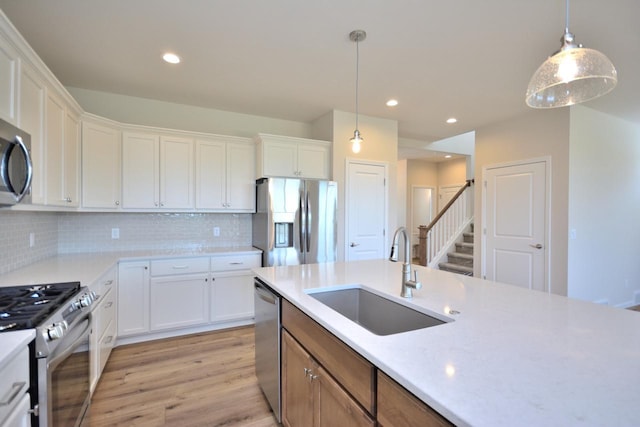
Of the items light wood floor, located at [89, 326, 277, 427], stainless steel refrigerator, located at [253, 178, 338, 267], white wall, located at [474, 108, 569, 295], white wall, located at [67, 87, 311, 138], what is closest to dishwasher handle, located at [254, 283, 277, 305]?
light wood floor, located at [89, 326, 277, 427]

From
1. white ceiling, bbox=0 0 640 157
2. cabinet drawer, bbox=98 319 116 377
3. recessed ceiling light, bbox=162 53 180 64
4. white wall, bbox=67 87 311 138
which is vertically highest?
white ceiling, bbox=0 0 640 157

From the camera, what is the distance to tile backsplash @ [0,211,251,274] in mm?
2342

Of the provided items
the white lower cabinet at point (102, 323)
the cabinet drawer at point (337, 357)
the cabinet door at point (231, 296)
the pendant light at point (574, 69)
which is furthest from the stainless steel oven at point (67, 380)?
the pendant light at point (574, 69)

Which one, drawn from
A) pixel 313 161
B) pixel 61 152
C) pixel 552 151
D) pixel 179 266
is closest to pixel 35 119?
pixel 61 152

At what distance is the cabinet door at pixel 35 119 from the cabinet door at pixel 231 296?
1787 mm

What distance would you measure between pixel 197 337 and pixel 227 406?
1.35 metres

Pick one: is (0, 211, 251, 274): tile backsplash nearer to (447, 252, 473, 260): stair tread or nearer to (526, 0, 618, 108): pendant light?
(526, 0, 618, 108): pendant light

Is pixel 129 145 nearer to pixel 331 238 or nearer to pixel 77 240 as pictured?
pixel 77 240

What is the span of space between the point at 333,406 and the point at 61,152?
2790 mm

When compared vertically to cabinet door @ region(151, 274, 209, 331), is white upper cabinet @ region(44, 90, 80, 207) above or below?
above

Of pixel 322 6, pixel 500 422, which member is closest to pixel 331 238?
pixel 322 6

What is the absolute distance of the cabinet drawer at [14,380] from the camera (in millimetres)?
1042

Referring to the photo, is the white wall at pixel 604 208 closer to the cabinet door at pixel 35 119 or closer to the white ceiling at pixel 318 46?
the white ceiling at pixel 318 46

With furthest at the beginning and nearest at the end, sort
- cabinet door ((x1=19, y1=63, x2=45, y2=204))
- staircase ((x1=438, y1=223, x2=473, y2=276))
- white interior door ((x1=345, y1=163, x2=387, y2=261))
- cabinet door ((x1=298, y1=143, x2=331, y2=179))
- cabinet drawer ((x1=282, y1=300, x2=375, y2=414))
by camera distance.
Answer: staircase ((x1=438, y1=223, x2=473, y2=276))
white interior door ((x1=345, y1=163, x2=387, y2=261))
cabinet door ((x1=298, y1=143, x2=331, y2=179))
cabinet door ((x1=19, y1=63, x2=45, y2=204))
cabinet drawer ((x1=282, y1=300, x2=375, y2=414))
